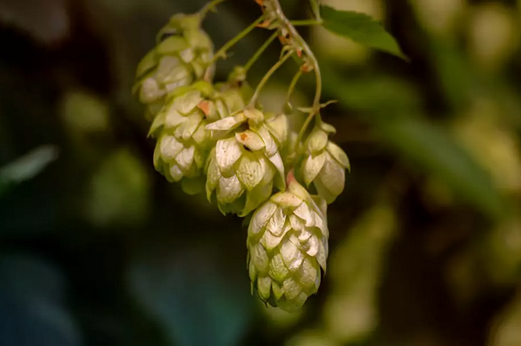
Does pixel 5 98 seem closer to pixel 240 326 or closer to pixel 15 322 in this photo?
pixel 15 322

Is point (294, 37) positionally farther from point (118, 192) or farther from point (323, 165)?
point (118, 192)

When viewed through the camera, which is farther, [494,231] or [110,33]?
[494,231]

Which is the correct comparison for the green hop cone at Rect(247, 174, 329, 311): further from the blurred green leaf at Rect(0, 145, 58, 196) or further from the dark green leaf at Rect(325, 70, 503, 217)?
the dark green leaf at Rect(325, 70, 503, 217)

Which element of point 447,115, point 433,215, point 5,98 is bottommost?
point 433,215

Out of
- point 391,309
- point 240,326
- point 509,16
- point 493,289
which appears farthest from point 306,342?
point 509,16

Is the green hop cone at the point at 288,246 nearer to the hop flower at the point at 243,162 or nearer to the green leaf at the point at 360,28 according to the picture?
the hop flower at the point at 243,162

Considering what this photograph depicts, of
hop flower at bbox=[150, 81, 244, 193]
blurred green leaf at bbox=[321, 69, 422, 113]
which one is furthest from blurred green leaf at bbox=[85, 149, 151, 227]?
hop flower at bbox=[150, 81, 244, 193]
